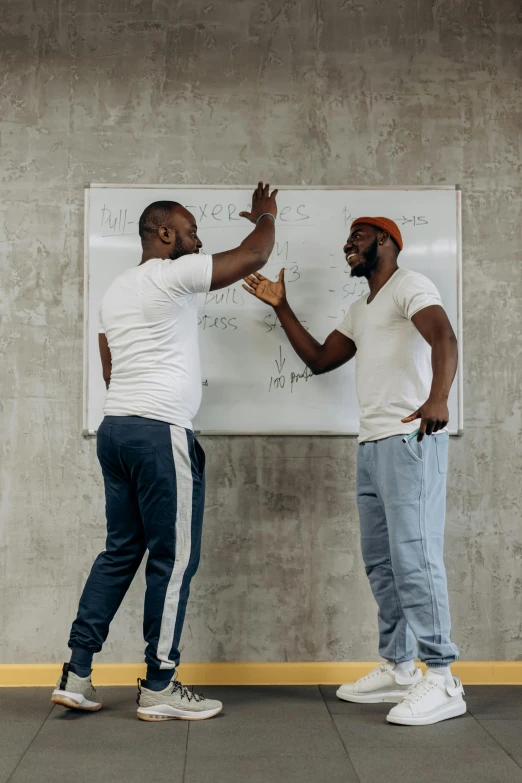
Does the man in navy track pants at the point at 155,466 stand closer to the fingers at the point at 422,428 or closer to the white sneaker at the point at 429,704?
the white sneaker at the point at 429,704

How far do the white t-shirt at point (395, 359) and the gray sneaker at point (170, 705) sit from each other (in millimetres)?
957

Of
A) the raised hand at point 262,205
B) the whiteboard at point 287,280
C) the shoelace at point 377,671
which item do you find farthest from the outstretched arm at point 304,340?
the shoelace at point 377,671

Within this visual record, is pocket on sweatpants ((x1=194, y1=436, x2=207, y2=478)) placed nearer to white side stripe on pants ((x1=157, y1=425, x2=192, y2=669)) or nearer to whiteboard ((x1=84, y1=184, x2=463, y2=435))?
white side stripe on pants ((x1=157, y1=425, x2=192, y2=669))

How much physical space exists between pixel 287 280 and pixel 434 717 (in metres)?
1.54

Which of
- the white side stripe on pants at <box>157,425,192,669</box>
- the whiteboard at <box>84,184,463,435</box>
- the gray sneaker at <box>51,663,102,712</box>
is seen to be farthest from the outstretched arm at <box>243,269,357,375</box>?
the gray sneaker at <box>51,663,102,712</box>

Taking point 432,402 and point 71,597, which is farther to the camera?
point 71,597

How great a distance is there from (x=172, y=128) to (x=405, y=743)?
221 cm

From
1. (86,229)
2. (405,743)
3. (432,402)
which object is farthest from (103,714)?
(86,229)

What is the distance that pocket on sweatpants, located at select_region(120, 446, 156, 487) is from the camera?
2.19 meters

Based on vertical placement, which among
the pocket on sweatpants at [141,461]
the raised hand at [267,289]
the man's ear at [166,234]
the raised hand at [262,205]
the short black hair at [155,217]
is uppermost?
the raised hand at [262,205]

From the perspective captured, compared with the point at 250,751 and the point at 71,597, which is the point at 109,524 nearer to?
the point at 71,597

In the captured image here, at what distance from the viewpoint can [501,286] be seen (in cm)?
279

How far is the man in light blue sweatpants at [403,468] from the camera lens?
2.20 m

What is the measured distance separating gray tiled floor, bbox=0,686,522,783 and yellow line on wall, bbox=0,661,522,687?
18 cm
